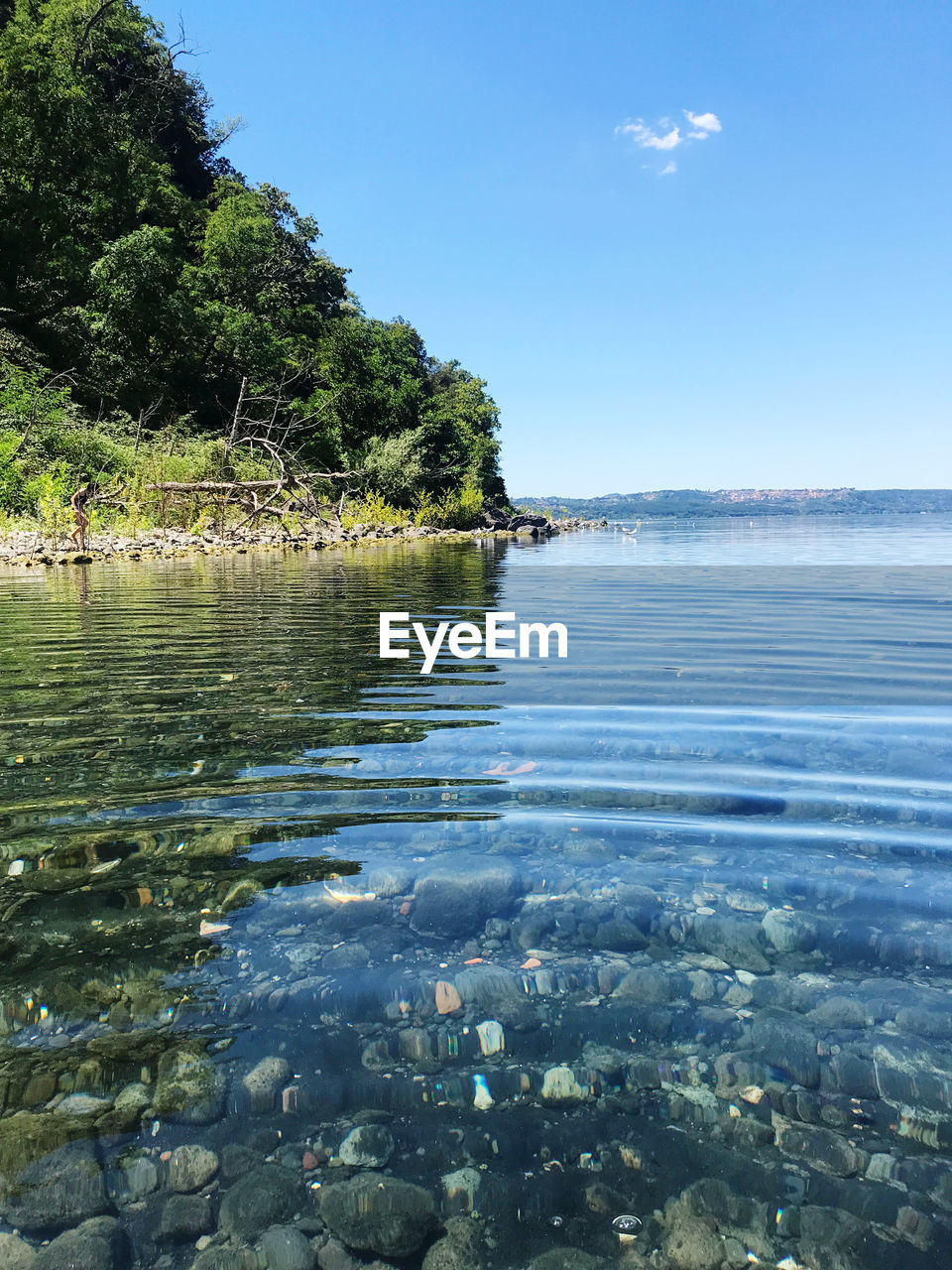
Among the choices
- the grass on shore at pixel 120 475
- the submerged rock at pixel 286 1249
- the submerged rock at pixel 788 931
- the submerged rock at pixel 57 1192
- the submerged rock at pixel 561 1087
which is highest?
the grass on shore at pixel 120 475

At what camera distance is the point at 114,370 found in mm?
35344

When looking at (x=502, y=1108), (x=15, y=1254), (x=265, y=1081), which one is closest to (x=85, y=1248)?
(x=15, y=1254)

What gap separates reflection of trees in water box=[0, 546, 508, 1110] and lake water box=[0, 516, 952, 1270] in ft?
0.06

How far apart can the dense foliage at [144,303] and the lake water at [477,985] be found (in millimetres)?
20253

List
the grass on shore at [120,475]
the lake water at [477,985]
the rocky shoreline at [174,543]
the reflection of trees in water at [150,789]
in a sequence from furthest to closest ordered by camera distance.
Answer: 1. the grass on shore at [120,475]
2. the rocky shoreline at [174,543]
3. the reflection of trees in water at [150,789]
4. the lake water at [477,985]

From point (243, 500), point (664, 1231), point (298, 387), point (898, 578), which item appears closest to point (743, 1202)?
point (664, 1231)

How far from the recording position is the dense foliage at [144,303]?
97.3 ft

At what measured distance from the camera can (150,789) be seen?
3896mm

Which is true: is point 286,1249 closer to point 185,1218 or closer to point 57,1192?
point 185,1218

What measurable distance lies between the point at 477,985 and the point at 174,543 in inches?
894

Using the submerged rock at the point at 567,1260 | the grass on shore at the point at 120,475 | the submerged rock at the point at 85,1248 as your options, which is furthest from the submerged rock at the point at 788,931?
the grass on shore at the point at 120,475

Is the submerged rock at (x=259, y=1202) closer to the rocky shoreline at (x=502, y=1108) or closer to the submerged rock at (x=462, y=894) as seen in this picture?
the rocky shoreline at (x=502, y=1108)

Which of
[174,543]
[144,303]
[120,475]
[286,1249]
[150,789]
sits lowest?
[286,1249]

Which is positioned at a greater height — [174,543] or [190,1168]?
[174,543]
